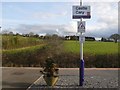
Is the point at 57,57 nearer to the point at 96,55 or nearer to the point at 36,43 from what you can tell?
the point at 96,55

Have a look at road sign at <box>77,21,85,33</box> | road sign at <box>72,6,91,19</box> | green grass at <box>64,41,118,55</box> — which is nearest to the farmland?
green grass at <box>64,41,118,55</box>

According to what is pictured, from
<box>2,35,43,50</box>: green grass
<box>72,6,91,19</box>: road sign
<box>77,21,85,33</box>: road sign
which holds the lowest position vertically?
<box>2,35,43,50</box>: green grass

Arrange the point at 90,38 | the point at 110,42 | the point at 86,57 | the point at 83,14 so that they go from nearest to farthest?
the point at 83,14 < the point at 86,57 < the point at 90,38 < the point at 110,42

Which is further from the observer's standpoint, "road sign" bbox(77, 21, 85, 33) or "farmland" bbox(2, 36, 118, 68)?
"farmland" bbox(2, 36, 118, 68)

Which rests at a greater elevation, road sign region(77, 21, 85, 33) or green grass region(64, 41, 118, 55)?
road sign region(77, 21, 85, 33)

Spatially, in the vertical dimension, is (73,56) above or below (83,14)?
below

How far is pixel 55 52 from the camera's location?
2484cm

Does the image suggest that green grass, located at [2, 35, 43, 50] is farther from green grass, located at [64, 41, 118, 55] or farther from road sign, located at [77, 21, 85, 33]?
road sign, located at [77, 21, 85, 33]

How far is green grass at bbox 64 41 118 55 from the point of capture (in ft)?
81.7

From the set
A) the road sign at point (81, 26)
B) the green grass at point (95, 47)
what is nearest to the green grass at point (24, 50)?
the green grass at point (95, 47)

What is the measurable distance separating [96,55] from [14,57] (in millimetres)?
6051

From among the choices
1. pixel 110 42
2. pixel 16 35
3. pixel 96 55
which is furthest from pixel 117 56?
pixel 16 35

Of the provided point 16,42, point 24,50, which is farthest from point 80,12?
point 16,42

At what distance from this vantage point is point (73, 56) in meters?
23.8
